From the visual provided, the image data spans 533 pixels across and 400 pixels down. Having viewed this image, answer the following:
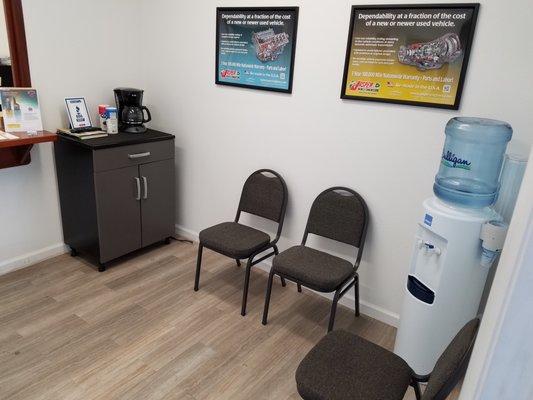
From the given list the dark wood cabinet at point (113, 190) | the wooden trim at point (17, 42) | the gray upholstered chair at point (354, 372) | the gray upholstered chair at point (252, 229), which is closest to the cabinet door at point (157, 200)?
the dark wood cabinet at point (113, 190)

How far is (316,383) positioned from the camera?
4.38ft

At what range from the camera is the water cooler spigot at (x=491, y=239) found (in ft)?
4.93

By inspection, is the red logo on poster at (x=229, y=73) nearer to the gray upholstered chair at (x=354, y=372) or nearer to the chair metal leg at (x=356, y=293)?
the chair metal leg at (x=356, y=293)

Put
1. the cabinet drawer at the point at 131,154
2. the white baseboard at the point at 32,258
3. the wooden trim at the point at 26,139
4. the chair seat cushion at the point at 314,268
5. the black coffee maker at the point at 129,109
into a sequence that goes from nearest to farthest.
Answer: the chair seat cushion at the point at 314,268 < the wooden trim at the point at 26,139 < the cabinet drawer at the point at 131,154 < the white baseboard at the point at 32,258 < the black coffee maker at the point at 129,109

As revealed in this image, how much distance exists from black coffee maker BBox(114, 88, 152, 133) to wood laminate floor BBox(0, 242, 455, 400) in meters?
1.04

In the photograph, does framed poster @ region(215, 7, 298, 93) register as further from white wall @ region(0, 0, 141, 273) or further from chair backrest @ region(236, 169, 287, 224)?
white wall @ region(0, 0, 141, 273)

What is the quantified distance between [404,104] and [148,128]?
6.89 feet

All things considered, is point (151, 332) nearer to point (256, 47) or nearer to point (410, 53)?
point (256, 47)

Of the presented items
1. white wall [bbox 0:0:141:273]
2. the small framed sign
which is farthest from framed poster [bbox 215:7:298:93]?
the small framed sign

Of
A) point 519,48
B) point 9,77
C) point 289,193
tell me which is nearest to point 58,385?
point 289,193

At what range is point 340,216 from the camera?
2.33 metres

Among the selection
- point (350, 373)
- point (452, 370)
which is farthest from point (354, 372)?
point (452, 370)

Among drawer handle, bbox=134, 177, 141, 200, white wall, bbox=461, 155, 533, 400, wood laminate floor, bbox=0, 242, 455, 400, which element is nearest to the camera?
white wall, bbox=461, 155, 533, 400

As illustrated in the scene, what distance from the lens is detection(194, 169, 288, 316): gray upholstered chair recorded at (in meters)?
2.35
